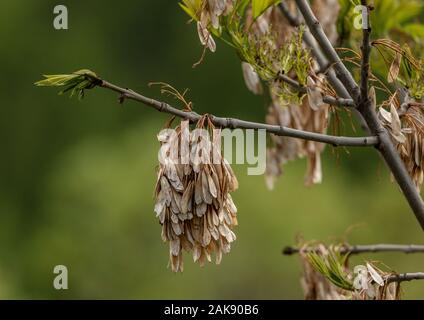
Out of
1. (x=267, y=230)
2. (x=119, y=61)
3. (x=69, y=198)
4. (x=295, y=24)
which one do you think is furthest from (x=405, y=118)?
(x=119, y=61)

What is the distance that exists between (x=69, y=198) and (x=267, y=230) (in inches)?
88.2

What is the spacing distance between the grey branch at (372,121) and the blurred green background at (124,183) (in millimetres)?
5529

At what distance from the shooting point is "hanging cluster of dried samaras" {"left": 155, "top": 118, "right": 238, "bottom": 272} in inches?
78.0

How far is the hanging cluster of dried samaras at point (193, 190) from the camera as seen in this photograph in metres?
1.98

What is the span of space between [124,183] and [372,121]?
337 inches

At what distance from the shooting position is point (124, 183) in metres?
10.6

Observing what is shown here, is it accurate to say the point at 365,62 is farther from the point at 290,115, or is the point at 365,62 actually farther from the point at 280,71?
the point at 290,115

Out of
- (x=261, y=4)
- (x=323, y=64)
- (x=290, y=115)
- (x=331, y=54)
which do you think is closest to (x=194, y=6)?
(x=261, y=4)

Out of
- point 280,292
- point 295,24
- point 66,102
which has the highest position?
point 66,102

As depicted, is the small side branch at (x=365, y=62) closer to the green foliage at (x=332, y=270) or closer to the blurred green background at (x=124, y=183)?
the green foliage at (x=332, y=270)

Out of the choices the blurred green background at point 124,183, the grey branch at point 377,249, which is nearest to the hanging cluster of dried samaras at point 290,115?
the grey branch at point 377,249

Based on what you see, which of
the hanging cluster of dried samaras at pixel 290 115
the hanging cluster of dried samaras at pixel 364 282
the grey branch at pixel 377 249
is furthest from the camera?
the hanging cluster of dried samaras at pixel 290 115
